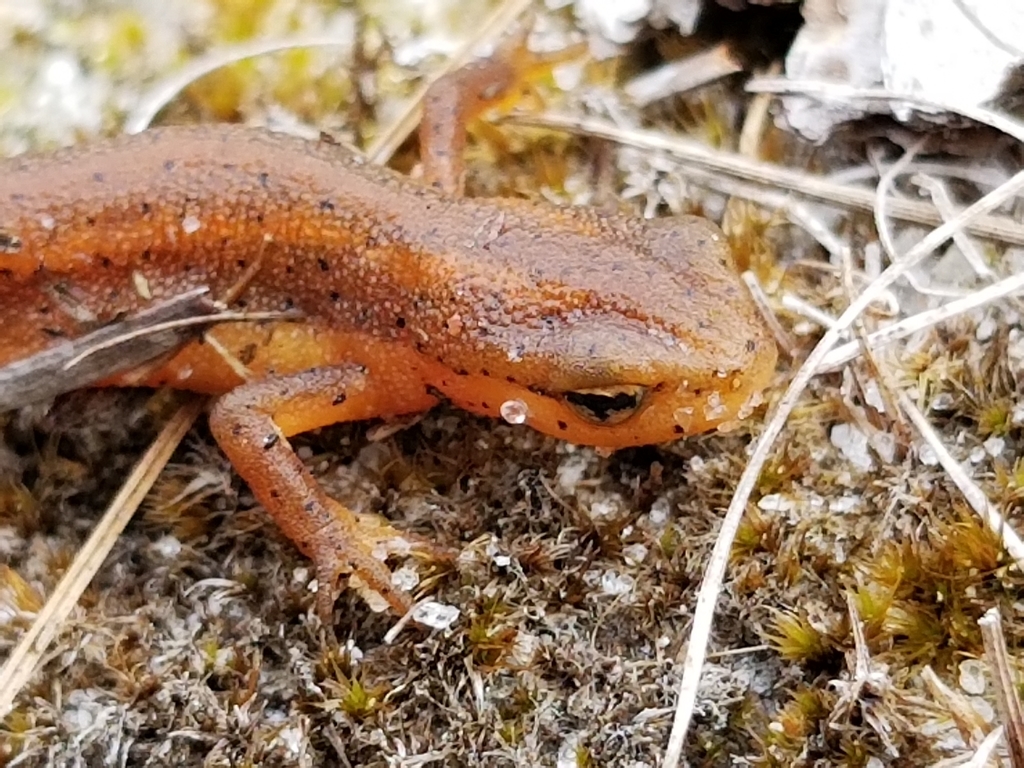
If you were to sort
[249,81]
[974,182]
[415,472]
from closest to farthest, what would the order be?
[415,472] → [974,182] → [249,81]

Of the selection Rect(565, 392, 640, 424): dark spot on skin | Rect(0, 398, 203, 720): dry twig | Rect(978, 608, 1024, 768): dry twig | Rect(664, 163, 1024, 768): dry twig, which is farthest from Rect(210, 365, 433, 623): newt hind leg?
Rect(978, 608, 1024, 768): dry twig

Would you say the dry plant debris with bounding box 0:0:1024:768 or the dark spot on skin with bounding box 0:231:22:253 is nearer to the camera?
the dry plant debris with bounding box 0:0:1024:768

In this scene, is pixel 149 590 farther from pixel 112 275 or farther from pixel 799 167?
pixel 799 167

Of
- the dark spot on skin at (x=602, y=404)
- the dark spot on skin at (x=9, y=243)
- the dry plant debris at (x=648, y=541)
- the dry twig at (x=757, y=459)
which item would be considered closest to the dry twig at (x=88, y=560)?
the dry plant debris at (x=648, y=541)

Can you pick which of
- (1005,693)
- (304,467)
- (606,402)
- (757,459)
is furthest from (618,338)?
(1005,693)

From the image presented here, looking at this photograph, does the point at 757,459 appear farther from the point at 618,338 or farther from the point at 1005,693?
the point at 1005,693

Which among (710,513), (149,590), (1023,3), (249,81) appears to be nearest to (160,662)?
(149,590)

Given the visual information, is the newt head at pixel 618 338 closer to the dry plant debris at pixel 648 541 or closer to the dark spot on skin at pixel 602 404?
the dark spot on skin at pixel 602 404

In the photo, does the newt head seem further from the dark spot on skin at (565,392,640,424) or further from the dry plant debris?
the dry plant debris
